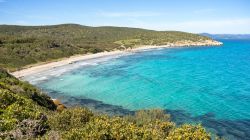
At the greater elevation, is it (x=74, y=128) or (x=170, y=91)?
(x=74, y=128)

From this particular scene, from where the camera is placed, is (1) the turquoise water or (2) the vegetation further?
(1) the turquoise water

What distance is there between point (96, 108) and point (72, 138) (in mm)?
33877

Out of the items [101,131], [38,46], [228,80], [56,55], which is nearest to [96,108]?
[101,131]

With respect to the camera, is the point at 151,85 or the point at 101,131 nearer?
the point at 101,131

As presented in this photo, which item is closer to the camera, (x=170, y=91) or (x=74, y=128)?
(x=74, y=128)

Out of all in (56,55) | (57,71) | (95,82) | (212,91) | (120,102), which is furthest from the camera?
(56,55)

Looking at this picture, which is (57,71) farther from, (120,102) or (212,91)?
(212,91)

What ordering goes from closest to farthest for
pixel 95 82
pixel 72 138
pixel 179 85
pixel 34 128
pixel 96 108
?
pixel 72 138
pixel 34 128
pixel 96 108
pixel 179 85
pixel 95 82

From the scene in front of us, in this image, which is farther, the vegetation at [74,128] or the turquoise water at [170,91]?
the turquoise water at [170,91]

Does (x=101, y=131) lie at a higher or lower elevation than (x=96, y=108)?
higher

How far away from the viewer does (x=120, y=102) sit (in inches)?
2368

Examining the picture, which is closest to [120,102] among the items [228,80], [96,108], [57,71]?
[96,108]

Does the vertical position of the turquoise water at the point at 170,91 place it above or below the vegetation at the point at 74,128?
below

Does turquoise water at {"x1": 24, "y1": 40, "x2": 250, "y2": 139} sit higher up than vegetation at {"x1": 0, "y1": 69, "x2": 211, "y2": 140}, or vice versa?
vegetation at {"x1": 0, "y1": 69, "x2": 211, "y2": 140}
